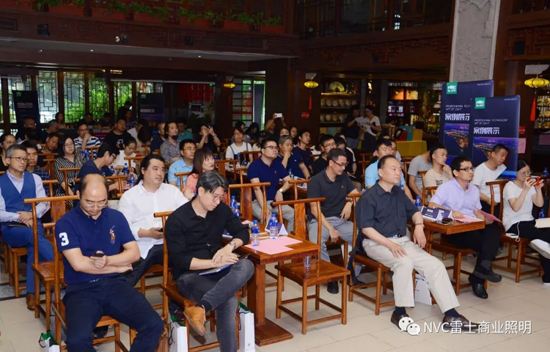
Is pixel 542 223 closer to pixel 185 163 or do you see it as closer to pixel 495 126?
pixel 495 126

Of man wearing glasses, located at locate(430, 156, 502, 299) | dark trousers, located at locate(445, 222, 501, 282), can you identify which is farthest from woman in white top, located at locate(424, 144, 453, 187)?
dark trousers, located at locate(445, 222, 501, 282)

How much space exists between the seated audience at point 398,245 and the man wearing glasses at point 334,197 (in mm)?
544

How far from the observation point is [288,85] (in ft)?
41.7

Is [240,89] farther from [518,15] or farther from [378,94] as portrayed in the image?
[518,15]

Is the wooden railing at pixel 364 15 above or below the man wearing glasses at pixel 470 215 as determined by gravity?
above

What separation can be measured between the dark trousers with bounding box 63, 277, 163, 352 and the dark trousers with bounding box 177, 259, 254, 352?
0.31m

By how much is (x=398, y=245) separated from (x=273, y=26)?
8.76 meters

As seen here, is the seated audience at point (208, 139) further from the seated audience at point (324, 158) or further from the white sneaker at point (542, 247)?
the white sneaker at point (542, 247)

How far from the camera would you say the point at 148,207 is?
13.3 feet

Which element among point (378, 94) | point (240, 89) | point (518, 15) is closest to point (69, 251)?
point (518, 15)

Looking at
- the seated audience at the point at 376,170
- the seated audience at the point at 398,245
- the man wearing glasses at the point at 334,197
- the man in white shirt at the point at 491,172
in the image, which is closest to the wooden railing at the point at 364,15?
the man in white shirt at the point at 491,172

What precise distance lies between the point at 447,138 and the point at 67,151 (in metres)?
5.06

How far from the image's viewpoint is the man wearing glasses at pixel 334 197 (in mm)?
4805

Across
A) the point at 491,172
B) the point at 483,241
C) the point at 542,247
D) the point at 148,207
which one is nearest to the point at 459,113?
the point at 491,172
